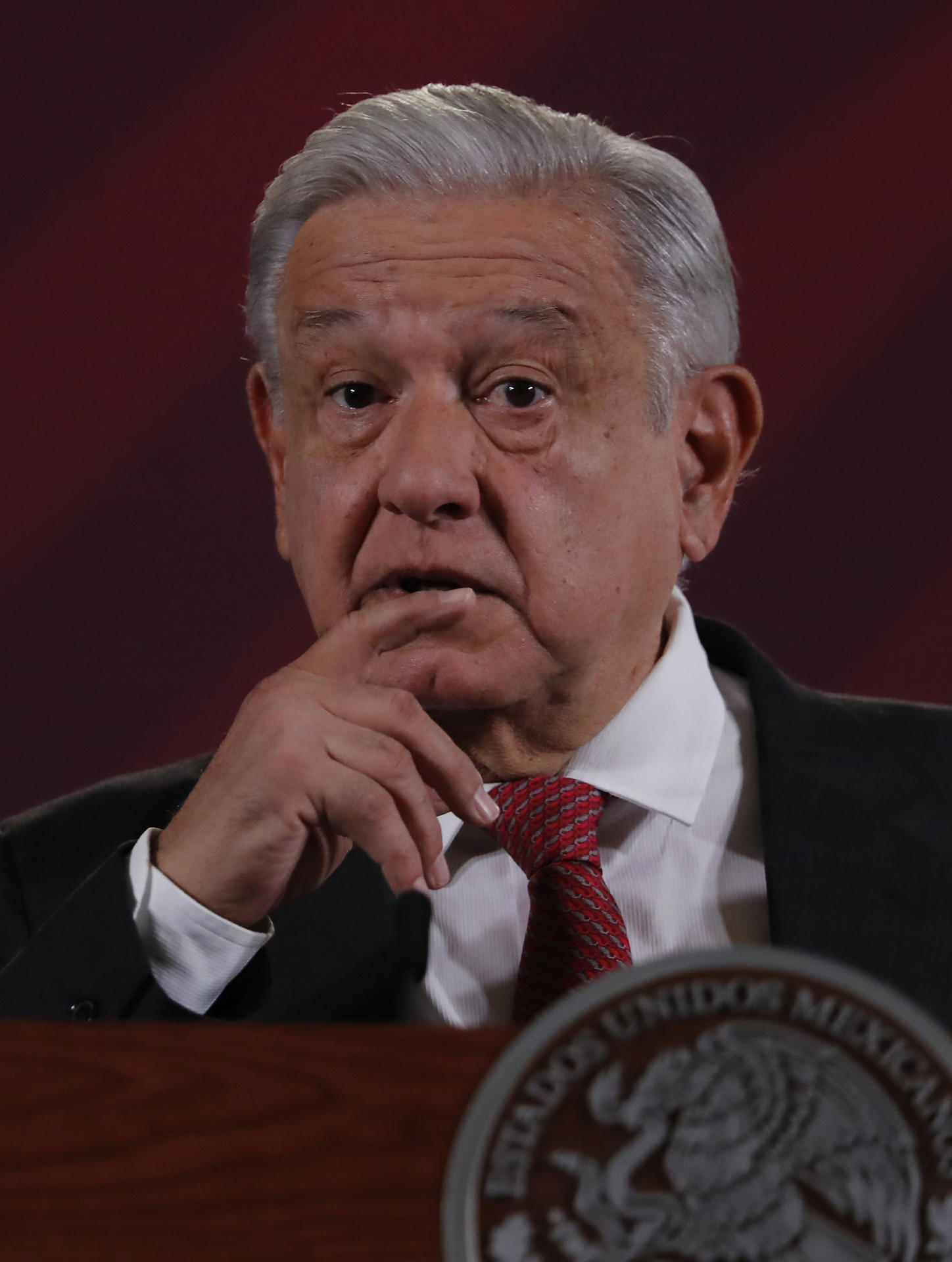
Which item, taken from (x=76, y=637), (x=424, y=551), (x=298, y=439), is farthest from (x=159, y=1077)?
(x=76, y=637)

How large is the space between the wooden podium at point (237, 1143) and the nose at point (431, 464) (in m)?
0.84

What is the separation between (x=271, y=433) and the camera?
1.85m

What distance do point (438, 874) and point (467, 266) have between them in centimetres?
63

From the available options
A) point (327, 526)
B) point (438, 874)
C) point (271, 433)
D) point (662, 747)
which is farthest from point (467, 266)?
point (438, 874)

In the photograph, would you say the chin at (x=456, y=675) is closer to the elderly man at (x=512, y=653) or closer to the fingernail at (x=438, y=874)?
the elderly man at (x=512, y=653)

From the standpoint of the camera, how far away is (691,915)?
151 cm

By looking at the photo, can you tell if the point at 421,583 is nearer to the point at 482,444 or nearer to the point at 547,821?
the point at 482,444

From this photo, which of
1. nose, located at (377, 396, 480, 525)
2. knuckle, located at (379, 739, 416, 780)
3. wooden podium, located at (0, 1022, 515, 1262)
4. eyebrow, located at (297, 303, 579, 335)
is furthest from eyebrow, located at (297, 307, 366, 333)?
wooden podium, located at (0, 1022, 515, 1262)

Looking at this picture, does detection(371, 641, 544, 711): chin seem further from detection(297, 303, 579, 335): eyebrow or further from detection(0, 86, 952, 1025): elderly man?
detection(297, 303, 579, 335): eyebrow

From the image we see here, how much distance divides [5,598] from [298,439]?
2.16 ft

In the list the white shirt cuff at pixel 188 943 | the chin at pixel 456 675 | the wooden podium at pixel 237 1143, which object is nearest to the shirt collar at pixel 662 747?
the chin at pixel 456 675

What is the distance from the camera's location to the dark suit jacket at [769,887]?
3.76ft

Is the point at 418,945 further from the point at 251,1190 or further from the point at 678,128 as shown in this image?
the point at 678,128

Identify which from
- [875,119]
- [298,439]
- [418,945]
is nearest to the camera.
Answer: [418,945]
